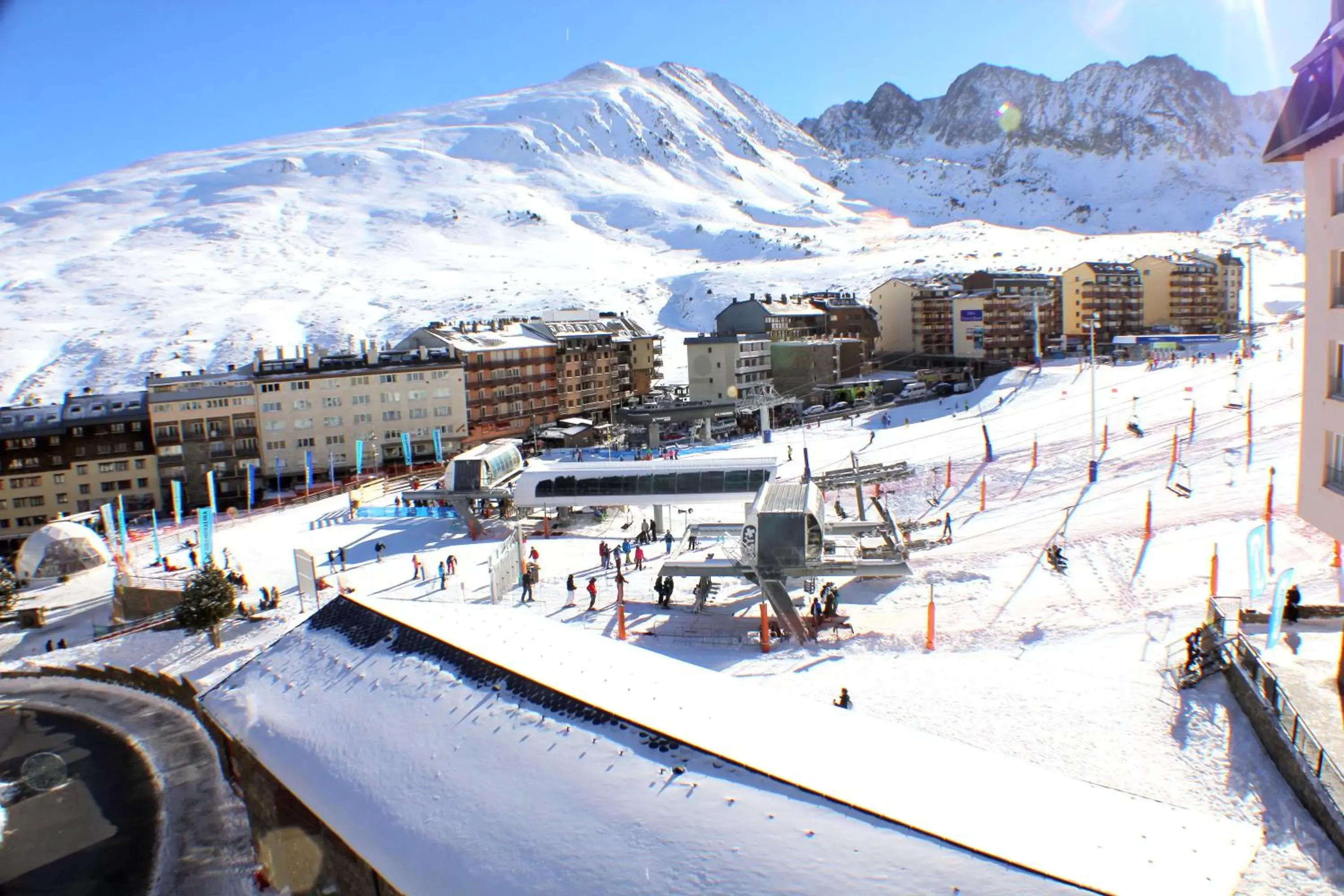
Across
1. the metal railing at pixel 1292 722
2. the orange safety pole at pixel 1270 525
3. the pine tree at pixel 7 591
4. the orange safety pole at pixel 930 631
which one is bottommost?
the pine tree at pixel 7 591

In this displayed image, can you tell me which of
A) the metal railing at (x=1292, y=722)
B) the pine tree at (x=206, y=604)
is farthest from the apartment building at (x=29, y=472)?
the metal railing at (x=1292, y=722)

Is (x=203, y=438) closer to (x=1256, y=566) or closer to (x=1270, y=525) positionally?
(x=1270, y=525)

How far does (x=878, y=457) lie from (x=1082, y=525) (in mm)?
16792

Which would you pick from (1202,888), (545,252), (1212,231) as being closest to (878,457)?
(1202,888)

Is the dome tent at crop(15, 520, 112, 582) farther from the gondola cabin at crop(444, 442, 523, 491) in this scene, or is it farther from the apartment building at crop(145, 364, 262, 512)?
the gondola cabin at crop(444, 442, 523, 491)

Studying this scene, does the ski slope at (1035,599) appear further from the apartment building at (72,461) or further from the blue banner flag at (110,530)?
the apartment building at (72,461)

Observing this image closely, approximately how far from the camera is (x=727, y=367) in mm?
77812

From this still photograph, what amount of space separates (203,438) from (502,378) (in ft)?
74.8

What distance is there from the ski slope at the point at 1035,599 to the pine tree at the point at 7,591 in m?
1.41

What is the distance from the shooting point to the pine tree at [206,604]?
82.4 ft

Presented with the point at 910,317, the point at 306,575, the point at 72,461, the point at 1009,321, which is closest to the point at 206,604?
the point at 306,575

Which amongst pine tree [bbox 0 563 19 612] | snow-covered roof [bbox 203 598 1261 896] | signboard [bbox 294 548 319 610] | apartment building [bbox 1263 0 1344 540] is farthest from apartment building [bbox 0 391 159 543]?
apartment building [bbox 1263 0 1344 540]

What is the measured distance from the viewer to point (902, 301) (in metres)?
105

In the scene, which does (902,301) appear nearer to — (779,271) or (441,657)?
(779,271)
